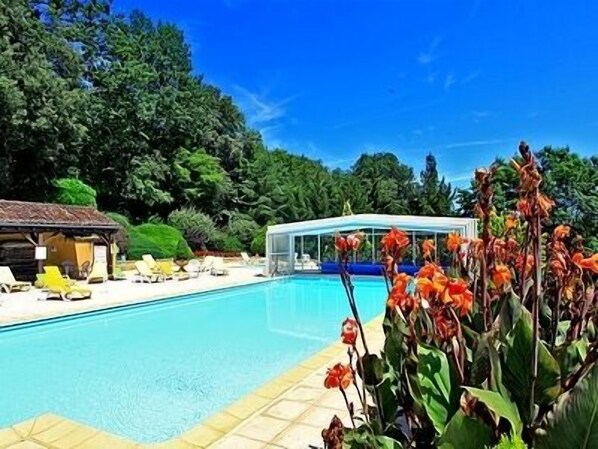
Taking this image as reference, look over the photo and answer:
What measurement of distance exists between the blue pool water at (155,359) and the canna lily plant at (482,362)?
3.73m

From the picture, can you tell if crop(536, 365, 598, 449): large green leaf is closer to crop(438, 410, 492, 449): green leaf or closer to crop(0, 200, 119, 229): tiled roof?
crop(438, 410, 492, 449): green leaf

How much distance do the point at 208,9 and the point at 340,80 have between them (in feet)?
28.4

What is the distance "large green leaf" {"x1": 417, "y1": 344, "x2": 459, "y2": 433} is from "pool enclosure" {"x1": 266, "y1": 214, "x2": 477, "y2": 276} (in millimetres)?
16435

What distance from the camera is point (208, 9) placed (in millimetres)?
28250

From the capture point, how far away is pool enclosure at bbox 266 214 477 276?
19516 mm

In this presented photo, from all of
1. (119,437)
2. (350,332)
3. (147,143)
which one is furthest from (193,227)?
(350,332)

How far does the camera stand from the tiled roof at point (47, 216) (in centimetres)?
1684

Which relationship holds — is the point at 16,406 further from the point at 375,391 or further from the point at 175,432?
the point at 375,391

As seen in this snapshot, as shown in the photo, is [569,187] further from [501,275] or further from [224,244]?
[501,275]

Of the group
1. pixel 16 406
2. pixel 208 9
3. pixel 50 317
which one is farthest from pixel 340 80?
pixel 16 406

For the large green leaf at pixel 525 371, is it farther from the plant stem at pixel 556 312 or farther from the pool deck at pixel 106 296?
the pool deck at pixel 106 296

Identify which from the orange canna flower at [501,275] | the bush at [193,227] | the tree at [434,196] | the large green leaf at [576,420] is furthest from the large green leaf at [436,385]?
the tree at [434,196]

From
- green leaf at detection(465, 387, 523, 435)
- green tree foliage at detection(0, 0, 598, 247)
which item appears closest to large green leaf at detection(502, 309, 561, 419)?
green leaf at detection(465, 387, 523, 435)

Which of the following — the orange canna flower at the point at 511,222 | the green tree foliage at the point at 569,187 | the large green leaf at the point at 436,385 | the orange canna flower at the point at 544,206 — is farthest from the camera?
the green tree foliage at the point at 569,187
